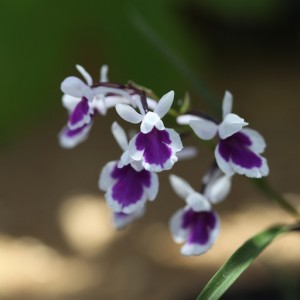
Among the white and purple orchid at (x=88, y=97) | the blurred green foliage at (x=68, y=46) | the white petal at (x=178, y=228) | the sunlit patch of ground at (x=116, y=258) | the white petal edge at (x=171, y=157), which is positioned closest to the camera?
the white petal edge at (x=171, y=157)

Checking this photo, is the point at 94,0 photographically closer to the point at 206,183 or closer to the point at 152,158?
the point at 206,183

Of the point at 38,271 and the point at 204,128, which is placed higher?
the point at 38,271

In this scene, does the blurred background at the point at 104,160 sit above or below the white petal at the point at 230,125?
above

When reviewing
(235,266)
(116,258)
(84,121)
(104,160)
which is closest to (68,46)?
(104,160)

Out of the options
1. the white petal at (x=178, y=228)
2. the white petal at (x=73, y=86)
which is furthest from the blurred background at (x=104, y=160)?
the white petal at (x=73, y=86)

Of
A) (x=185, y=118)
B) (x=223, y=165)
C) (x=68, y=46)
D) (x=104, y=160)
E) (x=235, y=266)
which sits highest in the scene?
(x=68, y=46)

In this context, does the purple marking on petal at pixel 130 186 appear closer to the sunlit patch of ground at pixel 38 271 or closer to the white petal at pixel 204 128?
the white petal at pixel 204 128

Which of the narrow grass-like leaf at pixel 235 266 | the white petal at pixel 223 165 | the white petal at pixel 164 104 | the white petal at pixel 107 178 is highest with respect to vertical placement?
the white petal at pixel 107 178

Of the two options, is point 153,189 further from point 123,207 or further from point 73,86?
point 73,86
